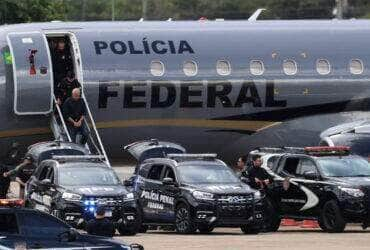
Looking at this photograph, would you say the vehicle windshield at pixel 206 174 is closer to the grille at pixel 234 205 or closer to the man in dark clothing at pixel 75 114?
the grille at pixel 234 205

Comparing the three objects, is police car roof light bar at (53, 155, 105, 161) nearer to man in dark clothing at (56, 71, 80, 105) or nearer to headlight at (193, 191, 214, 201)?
headlight at (193, 191, 214, 201)

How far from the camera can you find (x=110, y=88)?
36688 millimetres

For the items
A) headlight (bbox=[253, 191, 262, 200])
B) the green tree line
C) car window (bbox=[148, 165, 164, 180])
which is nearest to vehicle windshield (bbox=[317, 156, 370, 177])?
headlight (bbox=[253, 191, 262, 200])

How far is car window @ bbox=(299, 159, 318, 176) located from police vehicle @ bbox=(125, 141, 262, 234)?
171cm

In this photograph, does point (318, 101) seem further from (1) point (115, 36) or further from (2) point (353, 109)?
(1) point (115, 36)

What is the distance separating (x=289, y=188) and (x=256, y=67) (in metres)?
4.25

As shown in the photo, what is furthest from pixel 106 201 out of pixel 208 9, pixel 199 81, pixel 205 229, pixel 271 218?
pixel 208 9

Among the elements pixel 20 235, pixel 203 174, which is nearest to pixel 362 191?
pixel 203 174

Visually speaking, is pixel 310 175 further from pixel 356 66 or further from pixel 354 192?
pixel 356 66

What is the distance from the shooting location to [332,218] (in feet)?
109

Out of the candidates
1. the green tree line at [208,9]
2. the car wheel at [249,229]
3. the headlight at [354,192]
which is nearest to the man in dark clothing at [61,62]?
the car wheel at [249,229]

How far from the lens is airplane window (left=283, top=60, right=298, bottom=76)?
37844 millimetres

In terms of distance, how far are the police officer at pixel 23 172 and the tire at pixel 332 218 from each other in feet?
23.2

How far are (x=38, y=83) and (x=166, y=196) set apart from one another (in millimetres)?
5079
